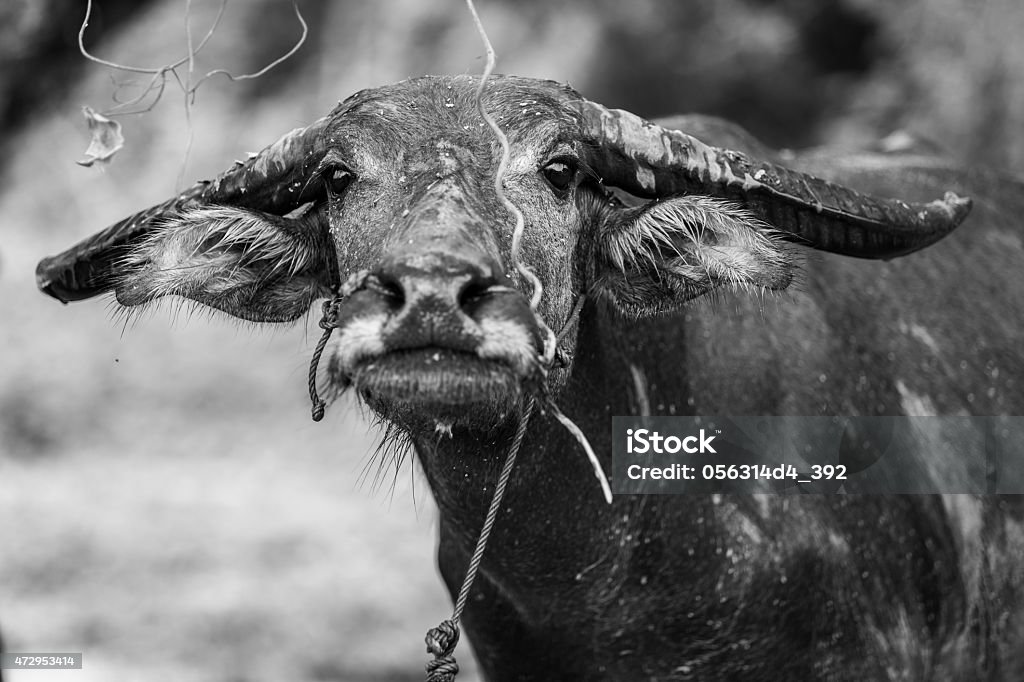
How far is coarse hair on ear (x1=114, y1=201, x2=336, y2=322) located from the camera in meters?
3.94

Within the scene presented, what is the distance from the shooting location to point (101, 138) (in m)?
4.12

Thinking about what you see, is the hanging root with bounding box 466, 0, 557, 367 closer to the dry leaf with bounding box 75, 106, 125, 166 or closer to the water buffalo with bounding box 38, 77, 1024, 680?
the water buffalo with bounding box 38, 77, 1024, 680

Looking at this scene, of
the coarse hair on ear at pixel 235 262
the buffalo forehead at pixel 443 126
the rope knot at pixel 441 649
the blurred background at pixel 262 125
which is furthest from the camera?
the blurred background at pixel 262 125

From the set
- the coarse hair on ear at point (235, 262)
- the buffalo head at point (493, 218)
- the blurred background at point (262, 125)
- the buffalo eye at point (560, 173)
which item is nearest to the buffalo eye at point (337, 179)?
the buffalo head at point (493, 218)

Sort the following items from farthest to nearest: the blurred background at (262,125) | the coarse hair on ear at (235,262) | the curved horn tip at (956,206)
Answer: the blurred background at (262,125) < the curved horn tip at (956,206) < the coarse hair on ear at (235,262)

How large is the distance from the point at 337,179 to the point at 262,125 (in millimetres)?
9500

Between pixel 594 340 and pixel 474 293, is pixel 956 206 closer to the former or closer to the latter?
pixel 594 340

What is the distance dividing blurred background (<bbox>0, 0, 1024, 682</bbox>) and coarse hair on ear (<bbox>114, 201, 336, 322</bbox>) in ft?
18.7

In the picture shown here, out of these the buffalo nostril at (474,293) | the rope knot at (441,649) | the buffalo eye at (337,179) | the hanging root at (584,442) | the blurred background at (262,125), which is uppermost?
the blurred background at (262,125)

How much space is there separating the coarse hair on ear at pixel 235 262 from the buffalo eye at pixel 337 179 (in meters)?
0.27

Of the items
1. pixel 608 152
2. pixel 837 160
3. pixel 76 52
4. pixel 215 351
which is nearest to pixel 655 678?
pixel 608 152

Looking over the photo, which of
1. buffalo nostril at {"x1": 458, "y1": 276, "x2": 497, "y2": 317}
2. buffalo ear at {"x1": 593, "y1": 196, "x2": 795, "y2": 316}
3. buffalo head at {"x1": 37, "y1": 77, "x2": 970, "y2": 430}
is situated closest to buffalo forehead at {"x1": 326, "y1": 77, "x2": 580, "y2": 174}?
buffalo head at {"x1": 37, "y1": 77, "x2": 970, "y2": 430}

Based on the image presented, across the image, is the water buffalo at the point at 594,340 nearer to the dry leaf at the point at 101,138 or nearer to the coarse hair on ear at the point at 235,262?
the coarse hair on ear at the point at 235,262

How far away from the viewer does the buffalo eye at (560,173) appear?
12.0 feet
